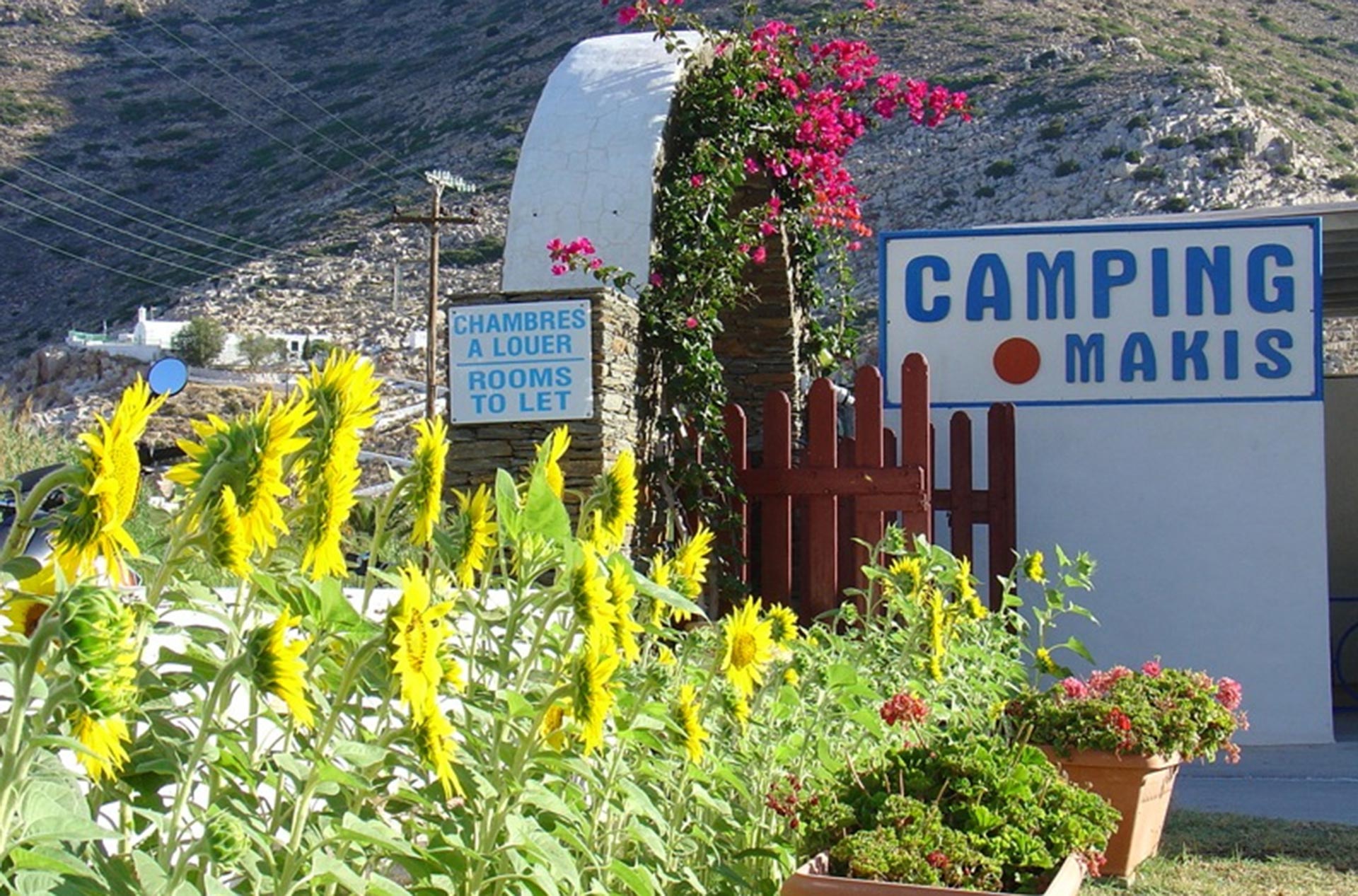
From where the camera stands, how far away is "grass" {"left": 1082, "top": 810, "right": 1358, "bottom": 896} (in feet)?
15.9

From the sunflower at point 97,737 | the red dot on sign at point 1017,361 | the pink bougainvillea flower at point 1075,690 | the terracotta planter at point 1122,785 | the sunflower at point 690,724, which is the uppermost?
the red dot on sign at point 1017,361

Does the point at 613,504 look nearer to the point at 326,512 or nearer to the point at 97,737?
the point at 326,512

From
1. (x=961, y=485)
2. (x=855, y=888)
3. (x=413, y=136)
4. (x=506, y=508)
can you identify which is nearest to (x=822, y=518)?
(x=961, y=485)

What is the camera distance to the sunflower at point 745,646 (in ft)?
9.09

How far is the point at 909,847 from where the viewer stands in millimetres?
3066

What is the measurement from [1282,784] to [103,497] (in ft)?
21.5

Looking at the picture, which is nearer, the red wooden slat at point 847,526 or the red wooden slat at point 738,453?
the red wooden slat at point 738,453

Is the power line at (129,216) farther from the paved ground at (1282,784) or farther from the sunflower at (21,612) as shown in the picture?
the sunflower at (21,612)

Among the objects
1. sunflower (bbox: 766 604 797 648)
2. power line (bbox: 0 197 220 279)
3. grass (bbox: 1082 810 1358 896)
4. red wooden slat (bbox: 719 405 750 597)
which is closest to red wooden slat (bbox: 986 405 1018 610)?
red wooden slat (bbox: 719 405 750 597)

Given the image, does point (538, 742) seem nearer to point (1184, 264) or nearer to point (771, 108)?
point (771, 108)

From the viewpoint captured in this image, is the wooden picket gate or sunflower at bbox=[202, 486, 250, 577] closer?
sunflower at bbox=[202, 486, 250, 577]

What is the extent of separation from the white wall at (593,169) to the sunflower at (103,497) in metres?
5.11

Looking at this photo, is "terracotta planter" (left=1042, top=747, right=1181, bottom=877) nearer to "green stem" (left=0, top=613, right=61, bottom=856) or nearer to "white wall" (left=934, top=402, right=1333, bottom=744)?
"white wall" (left=934, top=402, right=1333, bottom=744)

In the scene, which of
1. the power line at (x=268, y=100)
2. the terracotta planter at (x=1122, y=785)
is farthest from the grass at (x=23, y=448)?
the power line at (x=268, y=100)
